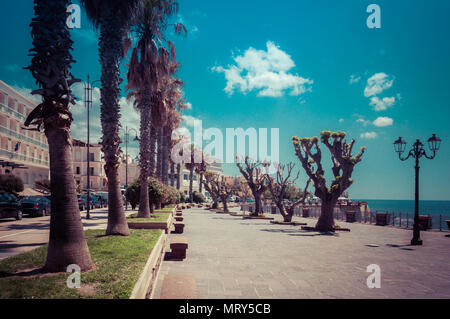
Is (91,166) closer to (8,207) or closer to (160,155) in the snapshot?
(160,155)

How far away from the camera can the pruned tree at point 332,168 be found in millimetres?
19672

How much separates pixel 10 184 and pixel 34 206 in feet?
40.3

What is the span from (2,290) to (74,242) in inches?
64.6

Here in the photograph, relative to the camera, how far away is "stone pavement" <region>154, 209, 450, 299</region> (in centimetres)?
655

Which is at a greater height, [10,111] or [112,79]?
[10,111]

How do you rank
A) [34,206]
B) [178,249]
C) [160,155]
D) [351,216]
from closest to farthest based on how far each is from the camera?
[178,249] < [34,206] < [351,216] < [160,155]

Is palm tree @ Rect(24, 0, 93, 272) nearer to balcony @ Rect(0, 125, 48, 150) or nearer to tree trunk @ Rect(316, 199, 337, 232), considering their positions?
tree trunk @ Rect(316, 199, 337, 232)

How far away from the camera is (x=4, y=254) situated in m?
9.16

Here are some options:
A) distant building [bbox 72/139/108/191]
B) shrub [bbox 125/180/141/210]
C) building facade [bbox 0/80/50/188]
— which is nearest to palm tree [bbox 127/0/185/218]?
shrub [bbox 125/180/141/210]

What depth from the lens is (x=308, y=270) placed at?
8562 millimetres

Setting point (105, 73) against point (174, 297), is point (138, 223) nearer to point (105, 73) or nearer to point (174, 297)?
point (105, 73)

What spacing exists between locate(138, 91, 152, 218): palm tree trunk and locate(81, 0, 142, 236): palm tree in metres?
6.82

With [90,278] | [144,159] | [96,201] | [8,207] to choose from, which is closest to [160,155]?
[144,159]
